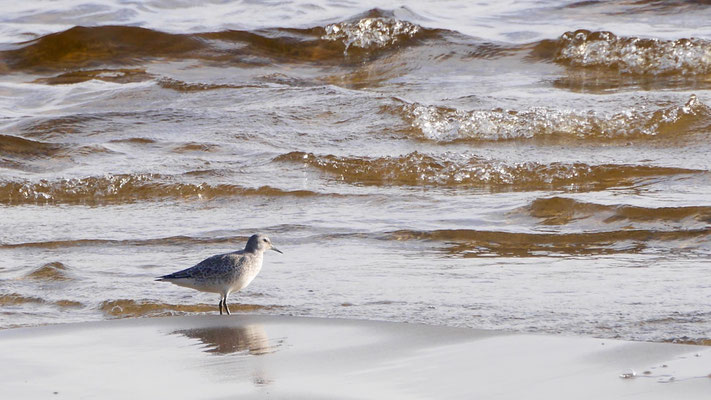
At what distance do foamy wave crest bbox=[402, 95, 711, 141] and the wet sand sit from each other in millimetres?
5823

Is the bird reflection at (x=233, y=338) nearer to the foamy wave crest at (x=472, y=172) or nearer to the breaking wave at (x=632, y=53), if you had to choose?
the foamy wave crest at (x=472, y=172)

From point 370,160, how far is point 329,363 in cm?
530

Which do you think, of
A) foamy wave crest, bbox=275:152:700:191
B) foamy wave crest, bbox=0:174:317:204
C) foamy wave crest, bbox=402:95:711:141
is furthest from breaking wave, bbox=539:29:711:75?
foamy wave crest, bbox=0:174:317:204

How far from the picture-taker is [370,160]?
9.25 m

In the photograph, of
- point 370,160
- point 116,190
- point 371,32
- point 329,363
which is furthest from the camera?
point 371,32

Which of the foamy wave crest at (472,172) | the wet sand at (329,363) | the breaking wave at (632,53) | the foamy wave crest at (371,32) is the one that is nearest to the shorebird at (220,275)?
the wet sand at (329,363)

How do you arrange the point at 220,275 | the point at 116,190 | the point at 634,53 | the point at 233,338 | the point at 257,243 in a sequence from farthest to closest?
the point at 634,53
the point at 116,190
the point at 257,243
the point at 220,275
the point at 233,338

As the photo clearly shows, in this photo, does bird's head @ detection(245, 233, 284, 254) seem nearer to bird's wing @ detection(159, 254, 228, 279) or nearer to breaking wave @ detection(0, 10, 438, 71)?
bird's wing @ detection(159, 254, 228, 279)

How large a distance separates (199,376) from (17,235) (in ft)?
11.8

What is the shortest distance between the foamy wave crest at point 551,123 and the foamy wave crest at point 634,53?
2.41 meters

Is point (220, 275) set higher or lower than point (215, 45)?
lower

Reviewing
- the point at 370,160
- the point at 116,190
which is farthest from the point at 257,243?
the point at 370,160

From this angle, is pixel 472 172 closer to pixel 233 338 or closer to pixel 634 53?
pixel 233 338

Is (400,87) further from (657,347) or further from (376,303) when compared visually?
(657,347)
